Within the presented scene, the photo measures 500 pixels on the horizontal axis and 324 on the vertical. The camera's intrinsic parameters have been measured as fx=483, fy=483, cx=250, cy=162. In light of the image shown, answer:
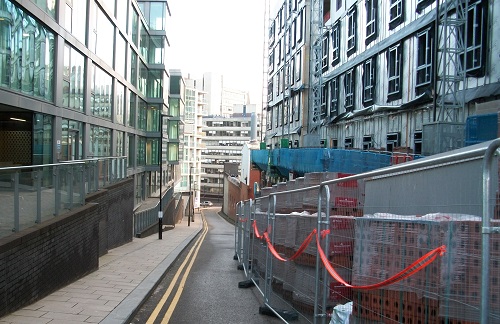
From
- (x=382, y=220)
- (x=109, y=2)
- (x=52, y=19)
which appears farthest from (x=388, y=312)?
(x=109, y=2)

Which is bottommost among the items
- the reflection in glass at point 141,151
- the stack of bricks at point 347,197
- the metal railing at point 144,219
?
the metal railing at point 144,219

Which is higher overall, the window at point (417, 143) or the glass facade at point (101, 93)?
the glass facade at point (101, 93)

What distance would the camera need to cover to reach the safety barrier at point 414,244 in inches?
107

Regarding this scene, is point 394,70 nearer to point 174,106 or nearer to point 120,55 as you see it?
point 120,55

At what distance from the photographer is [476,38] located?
1577 centimetres

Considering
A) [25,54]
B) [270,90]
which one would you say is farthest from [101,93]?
[270,90]

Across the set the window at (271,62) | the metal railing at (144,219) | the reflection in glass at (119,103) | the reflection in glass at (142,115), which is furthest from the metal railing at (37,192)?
the window at (271,62)

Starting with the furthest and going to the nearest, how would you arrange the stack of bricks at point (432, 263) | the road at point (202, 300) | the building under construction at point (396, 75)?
the building under construction at point (396, 75) → the road at point (202, 300) → the stack of bricks at point (432, 263)

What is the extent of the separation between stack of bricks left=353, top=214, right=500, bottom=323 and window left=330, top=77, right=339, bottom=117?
2748 cm

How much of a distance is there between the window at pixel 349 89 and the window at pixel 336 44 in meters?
2.55

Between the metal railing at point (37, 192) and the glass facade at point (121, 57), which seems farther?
the glass facade at point (121, 57)

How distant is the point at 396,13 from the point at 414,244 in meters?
20.5

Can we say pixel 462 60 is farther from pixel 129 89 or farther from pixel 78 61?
pixel 129 89

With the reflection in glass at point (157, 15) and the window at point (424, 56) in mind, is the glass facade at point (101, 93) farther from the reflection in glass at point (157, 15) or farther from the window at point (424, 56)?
the reflection in glass at point (157, 15)
